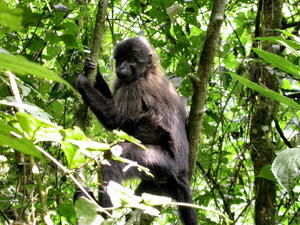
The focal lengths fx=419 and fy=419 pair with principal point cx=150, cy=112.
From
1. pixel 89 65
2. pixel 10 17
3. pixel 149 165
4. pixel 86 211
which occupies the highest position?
pixel 10 17

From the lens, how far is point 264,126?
15.6ft

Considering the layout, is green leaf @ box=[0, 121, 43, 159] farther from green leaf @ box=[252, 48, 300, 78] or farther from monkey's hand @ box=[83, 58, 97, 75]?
monkey's hand @ box=[83, 58, 97, 75]

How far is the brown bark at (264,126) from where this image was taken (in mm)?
4602

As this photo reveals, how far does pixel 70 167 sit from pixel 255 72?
3898 millimetres

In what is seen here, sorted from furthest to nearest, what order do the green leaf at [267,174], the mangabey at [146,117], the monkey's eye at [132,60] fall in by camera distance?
the monkey's eye at [132,60] → the mangabey at [146,117] → the green leaf at [267,174]

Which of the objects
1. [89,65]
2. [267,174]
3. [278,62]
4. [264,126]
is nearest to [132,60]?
[89,65]

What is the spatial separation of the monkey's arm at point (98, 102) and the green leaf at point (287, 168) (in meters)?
2.82

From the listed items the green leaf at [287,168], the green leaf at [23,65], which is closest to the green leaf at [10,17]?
the green leaf at [23,65]

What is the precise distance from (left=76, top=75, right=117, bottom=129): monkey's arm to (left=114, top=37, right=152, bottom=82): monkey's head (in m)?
0.50

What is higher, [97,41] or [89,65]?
[97,41]

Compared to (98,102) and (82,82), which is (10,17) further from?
(98,102)

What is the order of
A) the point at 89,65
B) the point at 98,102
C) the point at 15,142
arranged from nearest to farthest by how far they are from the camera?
the point at 15,142 < the point at 89,65 < the point at 98,102

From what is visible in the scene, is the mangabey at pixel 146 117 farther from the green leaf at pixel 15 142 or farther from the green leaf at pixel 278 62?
the green leaf at pixel 15 142

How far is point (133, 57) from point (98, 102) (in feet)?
2.63
